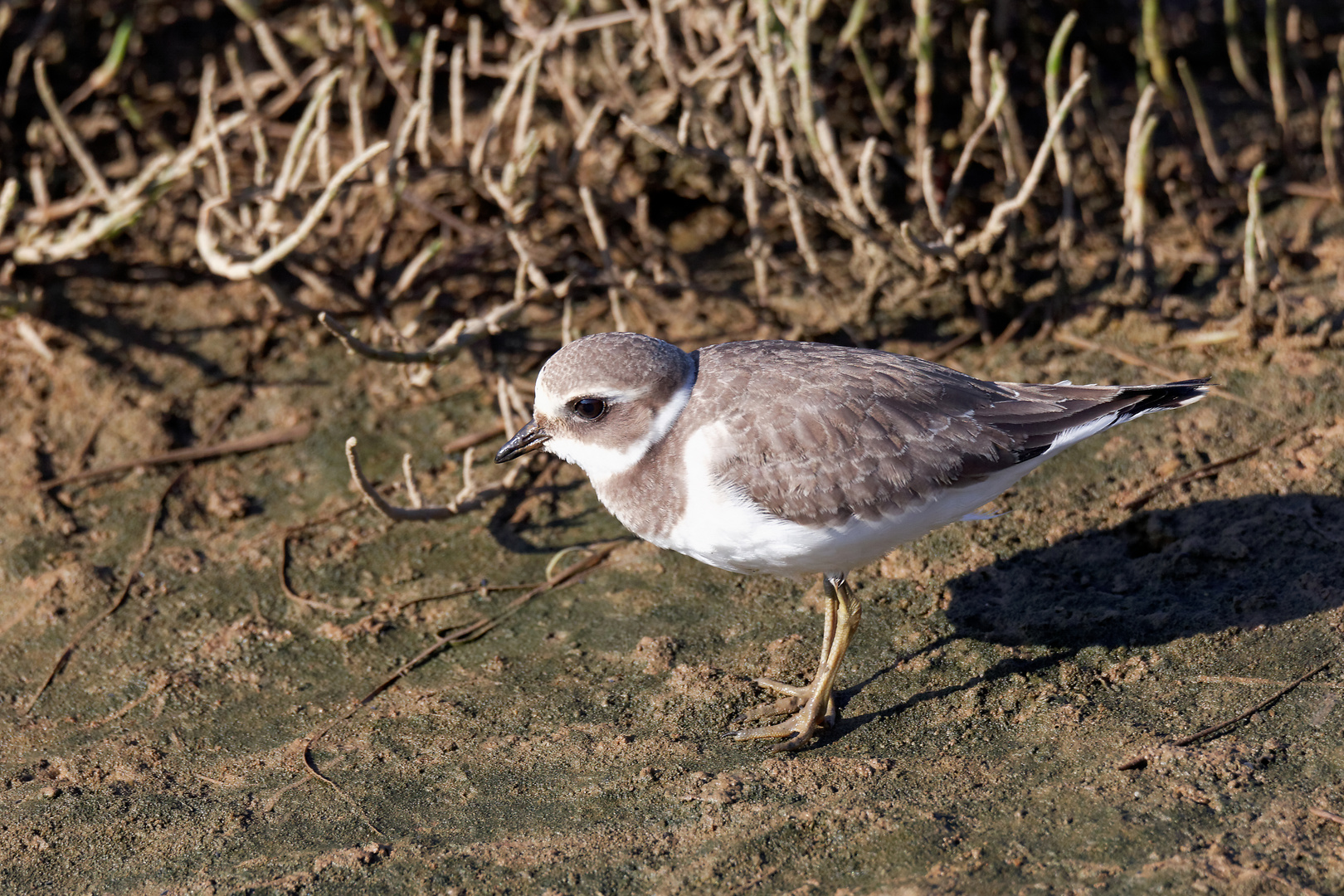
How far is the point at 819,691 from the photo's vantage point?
161 inches

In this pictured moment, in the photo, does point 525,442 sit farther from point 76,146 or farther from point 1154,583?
point 76,146

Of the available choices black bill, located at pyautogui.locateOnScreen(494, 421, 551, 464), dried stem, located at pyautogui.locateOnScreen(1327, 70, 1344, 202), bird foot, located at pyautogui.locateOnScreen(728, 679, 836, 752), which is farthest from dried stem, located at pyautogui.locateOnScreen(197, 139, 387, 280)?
dried stem, located at pyautogui.locateOnScreen(1327, 70, 1344, 202)

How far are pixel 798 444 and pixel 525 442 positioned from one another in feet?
3.39

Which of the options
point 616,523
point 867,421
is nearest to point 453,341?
point 616,523

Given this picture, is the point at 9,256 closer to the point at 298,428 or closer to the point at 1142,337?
the point at 298,428

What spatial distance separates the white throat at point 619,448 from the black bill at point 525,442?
0.12 feet

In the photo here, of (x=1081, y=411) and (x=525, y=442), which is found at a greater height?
(x=1081, y=411)

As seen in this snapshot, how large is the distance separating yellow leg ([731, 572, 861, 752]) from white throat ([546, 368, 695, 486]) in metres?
0.80

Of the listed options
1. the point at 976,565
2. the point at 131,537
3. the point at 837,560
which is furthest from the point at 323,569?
the point at 976,565

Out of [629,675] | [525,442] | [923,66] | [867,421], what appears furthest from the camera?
[923,66]

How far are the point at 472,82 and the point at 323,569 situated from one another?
3.62 meters

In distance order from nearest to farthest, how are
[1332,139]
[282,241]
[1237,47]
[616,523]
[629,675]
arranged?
[629,675]
[616,523]
[282,241]
[1332,139]
[1237,47]

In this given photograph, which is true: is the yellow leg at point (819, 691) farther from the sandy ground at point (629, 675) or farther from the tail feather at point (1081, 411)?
the tail feather at point (1081, 411)

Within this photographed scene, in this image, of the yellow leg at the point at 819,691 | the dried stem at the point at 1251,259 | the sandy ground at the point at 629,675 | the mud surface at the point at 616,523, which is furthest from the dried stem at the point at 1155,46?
the yellow leg at the point at 819,691
